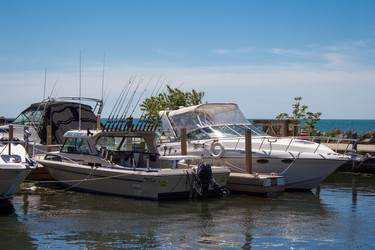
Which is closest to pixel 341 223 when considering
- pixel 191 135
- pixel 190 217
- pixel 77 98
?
pixel 190 217

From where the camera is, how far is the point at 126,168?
1620cm

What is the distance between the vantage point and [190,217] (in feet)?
45.4

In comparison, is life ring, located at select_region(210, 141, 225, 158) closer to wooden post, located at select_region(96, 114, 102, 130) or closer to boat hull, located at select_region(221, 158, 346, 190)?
boat hull, located at select_region(221, 158, 346, 190)

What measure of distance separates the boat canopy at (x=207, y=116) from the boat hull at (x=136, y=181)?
17.2ft

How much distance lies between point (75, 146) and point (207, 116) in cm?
616

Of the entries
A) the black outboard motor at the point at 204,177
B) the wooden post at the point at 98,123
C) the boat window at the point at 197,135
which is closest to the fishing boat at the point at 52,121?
the wooden post at the point at 98,123

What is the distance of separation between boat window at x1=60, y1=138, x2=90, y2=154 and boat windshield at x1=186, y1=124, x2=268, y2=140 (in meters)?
4.99

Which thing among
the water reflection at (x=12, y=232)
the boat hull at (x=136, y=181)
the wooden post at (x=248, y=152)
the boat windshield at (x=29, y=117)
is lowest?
the water reflection at (x=12, y=232)

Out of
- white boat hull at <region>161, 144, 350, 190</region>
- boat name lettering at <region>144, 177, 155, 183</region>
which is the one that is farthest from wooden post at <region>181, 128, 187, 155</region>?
boat name lettering at <region>144, 177, 155, 183</region>

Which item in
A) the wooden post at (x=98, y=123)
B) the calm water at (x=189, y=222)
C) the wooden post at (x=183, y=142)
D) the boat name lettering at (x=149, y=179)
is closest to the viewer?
the calm water at (x=189, y=222)

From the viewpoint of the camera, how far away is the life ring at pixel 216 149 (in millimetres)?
19281

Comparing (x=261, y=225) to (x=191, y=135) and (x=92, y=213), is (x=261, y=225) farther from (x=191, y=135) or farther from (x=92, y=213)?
(x=191, y=135)

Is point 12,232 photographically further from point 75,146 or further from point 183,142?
point 183,142

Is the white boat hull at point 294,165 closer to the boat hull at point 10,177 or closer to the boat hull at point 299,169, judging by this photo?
the boat hull at point 299,169
